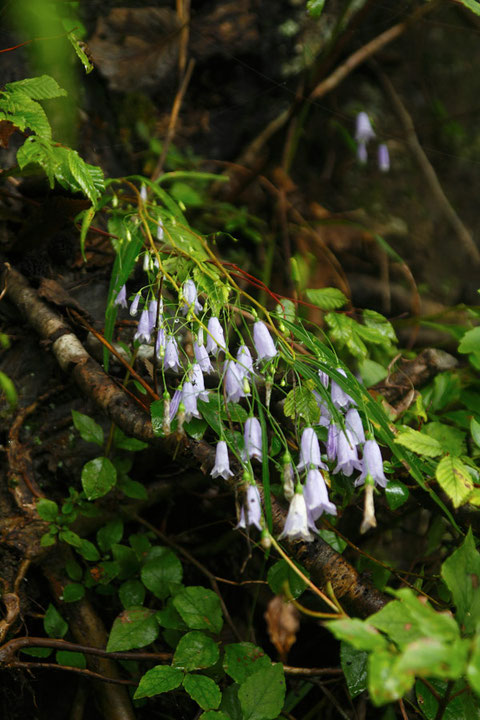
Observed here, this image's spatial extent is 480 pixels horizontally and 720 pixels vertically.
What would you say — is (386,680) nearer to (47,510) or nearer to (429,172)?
(47,510)

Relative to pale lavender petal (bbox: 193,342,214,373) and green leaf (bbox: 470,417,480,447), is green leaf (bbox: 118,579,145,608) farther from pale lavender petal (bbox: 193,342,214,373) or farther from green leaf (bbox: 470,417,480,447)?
green leaf (bbox: 470,417,480,447)

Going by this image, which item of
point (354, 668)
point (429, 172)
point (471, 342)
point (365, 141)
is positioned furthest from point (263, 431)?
point (429, 172)

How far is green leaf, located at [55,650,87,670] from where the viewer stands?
4.86 ft

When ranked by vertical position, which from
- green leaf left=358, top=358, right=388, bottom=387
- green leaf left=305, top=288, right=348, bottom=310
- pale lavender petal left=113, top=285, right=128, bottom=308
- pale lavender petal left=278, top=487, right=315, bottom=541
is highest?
pale lavender petal left=113, top=285, right=128, bottom=308

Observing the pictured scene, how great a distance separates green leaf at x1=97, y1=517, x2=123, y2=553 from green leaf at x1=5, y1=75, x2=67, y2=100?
1.32 m

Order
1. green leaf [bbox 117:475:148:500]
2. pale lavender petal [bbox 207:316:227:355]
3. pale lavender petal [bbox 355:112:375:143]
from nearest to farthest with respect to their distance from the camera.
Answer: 1. pale lavender petal [bbox 207:316:227:355]
2. green leaf [bbox 117:475:148:500]
3. pale lavender petal [bbox 355:112:375:143]

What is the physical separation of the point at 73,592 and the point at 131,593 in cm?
17

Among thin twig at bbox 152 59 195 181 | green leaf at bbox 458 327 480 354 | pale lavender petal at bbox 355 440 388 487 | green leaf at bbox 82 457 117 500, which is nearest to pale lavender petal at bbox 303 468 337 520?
pale lavender petal at bbox 355 440 388 487

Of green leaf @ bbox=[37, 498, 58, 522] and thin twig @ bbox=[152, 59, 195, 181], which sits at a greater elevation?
thin twig @ bbox=[152, 59, 195, 181]

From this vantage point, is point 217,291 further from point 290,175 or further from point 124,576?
point 290,175

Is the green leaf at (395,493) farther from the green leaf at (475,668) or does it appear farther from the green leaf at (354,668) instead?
the green leaf at (475,668)

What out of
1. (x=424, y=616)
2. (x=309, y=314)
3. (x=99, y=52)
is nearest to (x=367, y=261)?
(x=309, y=314)

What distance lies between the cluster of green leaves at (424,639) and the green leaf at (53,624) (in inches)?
41.1

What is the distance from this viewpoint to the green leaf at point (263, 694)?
4.03 ft
